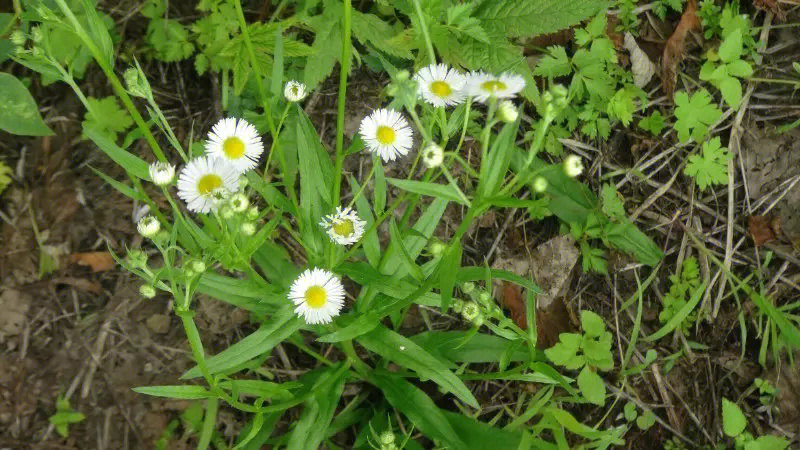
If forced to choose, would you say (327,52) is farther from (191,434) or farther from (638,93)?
(191,434)

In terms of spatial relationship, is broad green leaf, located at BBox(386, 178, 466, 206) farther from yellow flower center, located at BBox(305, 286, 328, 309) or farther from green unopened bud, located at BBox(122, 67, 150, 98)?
green unopened bud, located at BBox(122, 67, 150, 98)

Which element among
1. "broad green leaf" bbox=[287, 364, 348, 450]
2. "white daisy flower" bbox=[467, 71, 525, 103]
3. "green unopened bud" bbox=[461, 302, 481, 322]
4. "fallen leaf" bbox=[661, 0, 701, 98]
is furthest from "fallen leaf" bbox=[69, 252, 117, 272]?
"fallen leaf" bbox=[661, 0, 701, 98]

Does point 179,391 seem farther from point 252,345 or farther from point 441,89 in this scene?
point 441,89

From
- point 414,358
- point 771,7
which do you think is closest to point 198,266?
point 414,358

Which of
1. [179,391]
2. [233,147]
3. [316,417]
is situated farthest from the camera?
[316,417]

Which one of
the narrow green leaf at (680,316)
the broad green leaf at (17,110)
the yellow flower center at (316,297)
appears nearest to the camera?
the yellow flower center at (316,297)

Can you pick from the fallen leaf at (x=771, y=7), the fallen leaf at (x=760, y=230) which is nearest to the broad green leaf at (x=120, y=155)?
the fallen leaf at (x=760, y=230)

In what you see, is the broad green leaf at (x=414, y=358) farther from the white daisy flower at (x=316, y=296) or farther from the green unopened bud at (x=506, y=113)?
the green unopened bud at (x=506, y=113)
